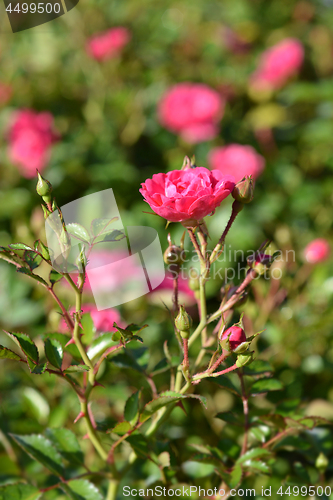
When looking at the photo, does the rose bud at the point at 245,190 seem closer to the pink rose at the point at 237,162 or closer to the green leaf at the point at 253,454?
the green leaf at the point at 253,454

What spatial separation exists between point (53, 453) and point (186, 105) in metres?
1.55

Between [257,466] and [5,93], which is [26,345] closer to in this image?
[257,466]

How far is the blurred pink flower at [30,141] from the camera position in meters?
1.64

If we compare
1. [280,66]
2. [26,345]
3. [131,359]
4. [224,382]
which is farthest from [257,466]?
[280,66]

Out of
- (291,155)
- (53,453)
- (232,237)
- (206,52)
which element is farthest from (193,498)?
(206,52)

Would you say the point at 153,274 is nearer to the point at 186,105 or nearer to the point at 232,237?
the point at 232,237

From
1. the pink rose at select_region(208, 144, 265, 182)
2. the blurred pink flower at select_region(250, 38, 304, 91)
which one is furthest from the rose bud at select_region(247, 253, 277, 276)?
the blurred pink flower at select_region(250, 38, 304, 91)

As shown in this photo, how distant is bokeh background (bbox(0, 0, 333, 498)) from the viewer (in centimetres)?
94

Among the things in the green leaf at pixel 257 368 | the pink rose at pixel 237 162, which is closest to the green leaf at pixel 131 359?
the green leaf at pixel 257 368

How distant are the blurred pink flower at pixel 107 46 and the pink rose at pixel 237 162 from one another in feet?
2.34

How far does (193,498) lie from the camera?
62 cm

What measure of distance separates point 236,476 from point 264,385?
0.42ft

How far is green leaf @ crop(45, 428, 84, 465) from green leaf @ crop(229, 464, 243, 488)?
21cm

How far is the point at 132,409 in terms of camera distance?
0.56 metres
